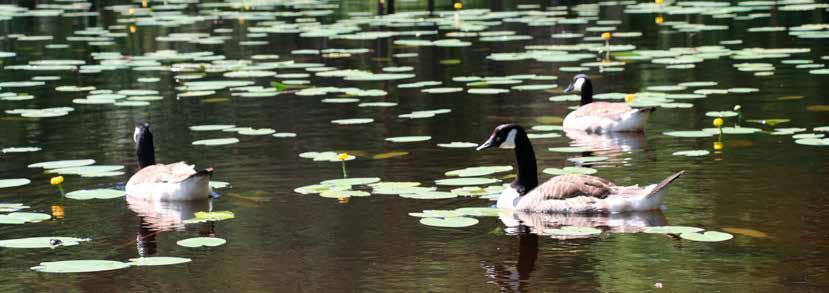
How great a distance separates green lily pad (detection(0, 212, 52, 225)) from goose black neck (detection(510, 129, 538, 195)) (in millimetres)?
3792

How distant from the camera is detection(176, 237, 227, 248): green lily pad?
440 inches

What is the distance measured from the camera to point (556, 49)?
962 inches

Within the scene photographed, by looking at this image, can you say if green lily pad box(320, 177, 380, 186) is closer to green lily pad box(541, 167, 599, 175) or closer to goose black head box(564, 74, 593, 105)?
green lily pad box(541, 167, 599, 175)

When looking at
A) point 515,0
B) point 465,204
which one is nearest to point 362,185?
point 465,204

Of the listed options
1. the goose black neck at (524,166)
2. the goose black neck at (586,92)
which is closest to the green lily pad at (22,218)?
the goose black neck at (524,166)

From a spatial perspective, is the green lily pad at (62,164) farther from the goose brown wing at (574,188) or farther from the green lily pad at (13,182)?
the goose brown wing at (574,188)

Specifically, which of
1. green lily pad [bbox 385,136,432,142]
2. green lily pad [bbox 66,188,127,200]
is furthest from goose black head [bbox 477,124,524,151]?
green lily pad [bbox 66,188,127,200]

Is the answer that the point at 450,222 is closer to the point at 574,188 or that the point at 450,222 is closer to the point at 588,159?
the point at 574,188

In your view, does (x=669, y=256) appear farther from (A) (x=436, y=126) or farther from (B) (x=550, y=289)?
(A) (x=436, y=126)

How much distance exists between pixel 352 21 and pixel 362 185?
58.8 feet

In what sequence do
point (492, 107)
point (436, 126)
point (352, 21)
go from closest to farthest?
point (436, 126), point (492, 107), point (352, 21)

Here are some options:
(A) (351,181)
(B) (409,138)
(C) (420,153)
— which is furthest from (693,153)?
(A) (351,181)

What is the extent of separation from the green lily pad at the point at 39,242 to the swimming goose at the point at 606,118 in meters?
7.01

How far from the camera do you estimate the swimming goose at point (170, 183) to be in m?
13.0
